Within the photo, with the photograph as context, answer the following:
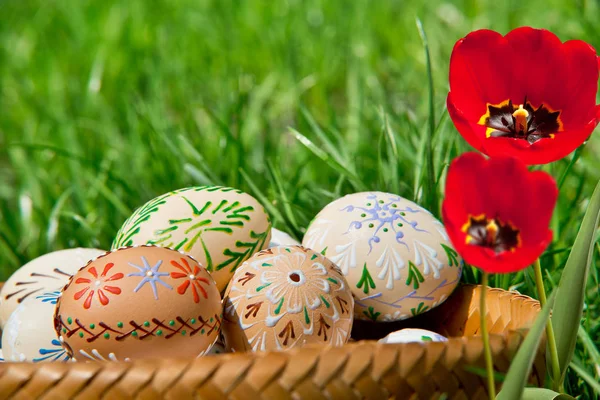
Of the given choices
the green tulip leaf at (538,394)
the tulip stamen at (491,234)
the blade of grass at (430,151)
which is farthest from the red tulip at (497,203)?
the blade of grass at (430,151)

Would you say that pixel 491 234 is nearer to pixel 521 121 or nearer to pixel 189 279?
pixel 521 121

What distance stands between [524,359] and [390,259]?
37 cm

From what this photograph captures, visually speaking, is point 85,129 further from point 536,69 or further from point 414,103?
point 536,69

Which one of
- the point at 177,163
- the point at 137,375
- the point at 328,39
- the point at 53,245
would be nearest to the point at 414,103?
the point at 328,39

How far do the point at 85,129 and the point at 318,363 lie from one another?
1770mm

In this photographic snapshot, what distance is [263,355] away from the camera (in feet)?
2.73

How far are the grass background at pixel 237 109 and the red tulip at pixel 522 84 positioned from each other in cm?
37

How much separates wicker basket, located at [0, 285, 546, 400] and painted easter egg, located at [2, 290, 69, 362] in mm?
221

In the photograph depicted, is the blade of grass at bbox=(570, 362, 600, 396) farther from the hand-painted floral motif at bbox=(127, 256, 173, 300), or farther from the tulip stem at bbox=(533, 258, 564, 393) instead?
the hand-painted floral motif at bbox=(127, 256, 173, 300)

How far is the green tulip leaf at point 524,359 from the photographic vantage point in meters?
0.78

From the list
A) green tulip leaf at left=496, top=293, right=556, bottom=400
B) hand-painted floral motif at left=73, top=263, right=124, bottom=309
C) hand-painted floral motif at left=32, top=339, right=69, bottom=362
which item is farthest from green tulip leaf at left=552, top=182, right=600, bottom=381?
hand-painted floral motif at left=32, top=339, right=69, bottom=362

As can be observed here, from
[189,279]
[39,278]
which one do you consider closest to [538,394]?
[189,279]

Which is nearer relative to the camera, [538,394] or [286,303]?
[538,394]

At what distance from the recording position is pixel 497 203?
2.62 feet
